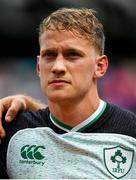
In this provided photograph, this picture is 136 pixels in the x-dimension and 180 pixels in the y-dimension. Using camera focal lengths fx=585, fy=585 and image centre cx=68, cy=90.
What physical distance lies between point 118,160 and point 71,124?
0.31m

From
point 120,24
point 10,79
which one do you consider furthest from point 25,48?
point 120,24

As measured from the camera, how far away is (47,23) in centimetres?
299

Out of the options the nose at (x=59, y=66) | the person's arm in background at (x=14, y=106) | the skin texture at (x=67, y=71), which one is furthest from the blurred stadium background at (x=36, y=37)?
the nose at (x=59, y=66)

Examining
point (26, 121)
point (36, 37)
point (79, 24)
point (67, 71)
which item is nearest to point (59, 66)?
point (67, 71)

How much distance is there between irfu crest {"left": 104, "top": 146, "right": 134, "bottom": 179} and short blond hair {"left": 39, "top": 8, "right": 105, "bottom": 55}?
53 cm

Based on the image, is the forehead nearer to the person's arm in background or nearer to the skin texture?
the skin texture

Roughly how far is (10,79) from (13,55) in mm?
964

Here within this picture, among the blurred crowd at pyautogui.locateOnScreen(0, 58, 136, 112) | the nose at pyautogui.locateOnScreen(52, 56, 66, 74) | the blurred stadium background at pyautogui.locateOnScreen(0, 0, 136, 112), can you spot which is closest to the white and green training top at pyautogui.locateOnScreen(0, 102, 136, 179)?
the nose at pyautogui.locateOnScreen(52, 56, 66, 74)

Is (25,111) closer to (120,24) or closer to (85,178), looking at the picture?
(85,178)

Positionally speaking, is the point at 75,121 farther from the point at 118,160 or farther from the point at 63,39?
the point at 63,39

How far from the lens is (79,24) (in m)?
2.97

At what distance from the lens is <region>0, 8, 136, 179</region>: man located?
2.86 m

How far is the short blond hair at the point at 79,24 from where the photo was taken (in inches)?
115

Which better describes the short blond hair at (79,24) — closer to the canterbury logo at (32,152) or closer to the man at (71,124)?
the man at (71,124)
